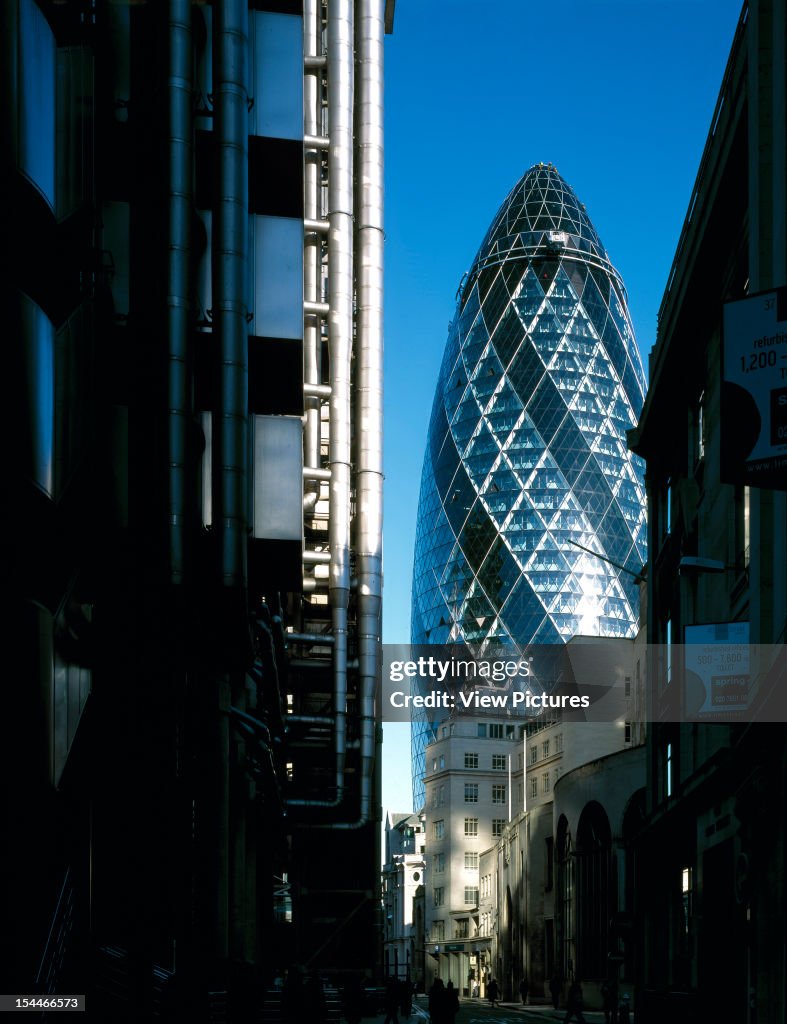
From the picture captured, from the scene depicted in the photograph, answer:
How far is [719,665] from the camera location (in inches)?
890

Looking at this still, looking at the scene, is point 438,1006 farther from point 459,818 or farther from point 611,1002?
point 459,818

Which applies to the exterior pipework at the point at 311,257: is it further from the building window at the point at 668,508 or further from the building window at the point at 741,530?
the building window at the point at 741,530

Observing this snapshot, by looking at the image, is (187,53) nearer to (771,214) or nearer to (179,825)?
(771,214)

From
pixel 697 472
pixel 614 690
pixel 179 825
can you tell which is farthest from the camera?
pixel 614 690

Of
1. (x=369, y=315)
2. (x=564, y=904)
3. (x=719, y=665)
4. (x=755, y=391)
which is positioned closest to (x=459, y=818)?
(x=564, y=904)

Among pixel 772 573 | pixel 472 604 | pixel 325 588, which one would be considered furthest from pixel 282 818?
pixel 472 604

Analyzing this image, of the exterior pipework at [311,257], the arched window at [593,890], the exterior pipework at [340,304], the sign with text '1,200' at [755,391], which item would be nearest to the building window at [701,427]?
the exterior pipework at [311,257]

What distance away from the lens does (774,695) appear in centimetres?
1969

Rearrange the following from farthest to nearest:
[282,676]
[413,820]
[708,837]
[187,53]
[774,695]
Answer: [413,820], [282,676], [708,837], [187,53], [774,695]

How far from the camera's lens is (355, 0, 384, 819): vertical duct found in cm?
5481

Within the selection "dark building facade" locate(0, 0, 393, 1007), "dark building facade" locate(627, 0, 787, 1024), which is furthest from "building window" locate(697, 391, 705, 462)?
"dark building facade" locate(0, 0, 393, 1007)

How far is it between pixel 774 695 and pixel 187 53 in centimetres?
1288

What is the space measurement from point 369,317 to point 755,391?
41915 mm

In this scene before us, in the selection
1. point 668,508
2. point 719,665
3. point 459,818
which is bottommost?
point 459,818
